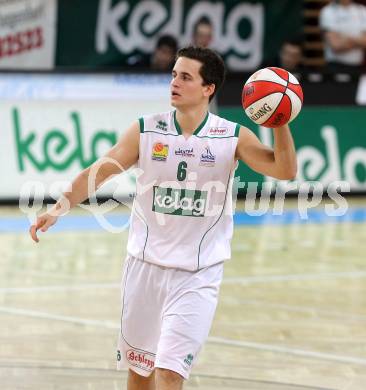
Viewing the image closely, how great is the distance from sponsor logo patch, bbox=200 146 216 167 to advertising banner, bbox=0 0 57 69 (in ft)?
37.6

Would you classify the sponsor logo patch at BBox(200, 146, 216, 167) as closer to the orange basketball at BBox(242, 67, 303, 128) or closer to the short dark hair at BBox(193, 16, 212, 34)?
the orange basketball at BBox(242, 67, 303, 128)

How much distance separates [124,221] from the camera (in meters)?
15.9

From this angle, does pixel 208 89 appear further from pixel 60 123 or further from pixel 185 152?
pixel 60 123

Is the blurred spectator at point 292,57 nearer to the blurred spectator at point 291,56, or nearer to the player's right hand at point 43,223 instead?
the blurred spectator at point 291,56

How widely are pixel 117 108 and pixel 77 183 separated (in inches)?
404

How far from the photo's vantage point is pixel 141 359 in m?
6.68

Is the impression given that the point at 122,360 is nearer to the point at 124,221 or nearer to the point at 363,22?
the point at 124,221

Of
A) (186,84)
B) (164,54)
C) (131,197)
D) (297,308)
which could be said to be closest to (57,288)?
(297,308)

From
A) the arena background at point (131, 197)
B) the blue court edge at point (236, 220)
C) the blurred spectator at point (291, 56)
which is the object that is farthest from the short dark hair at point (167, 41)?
the blue court edge at point (236, 220)

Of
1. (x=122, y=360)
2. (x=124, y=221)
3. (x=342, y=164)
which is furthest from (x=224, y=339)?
(x=342, y=164)

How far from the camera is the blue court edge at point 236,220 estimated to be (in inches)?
610

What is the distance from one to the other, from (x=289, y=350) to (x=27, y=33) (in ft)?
32.5

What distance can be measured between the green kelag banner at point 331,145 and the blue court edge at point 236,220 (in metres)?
0.65

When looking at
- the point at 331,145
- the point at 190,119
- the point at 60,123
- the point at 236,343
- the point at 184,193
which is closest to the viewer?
the point at 184,193
